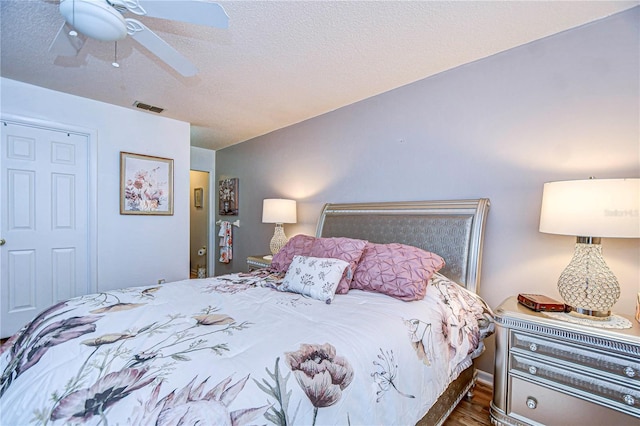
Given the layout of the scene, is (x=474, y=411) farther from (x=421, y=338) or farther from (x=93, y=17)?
(x=93, y=17)

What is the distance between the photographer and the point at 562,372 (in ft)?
4.65

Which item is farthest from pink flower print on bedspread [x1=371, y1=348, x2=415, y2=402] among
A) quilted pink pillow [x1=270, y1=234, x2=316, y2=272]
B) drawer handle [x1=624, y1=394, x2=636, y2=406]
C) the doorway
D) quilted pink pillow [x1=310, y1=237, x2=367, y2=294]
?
the doorway

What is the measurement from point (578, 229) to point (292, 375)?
1530mm

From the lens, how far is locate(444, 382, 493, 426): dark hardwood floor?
1.67 metres

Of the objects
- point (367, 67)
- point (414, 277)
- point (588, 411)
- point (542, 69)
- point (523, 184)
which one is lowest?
point (588, 411)

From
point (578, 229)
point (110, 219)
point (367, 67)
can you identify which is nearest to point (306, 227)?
point (367, 67)

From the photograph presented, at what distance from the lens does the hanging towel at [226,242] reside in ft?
15.3

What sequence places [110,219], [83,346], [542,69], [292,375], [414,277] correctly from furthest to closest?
1. [110,219]
2. [542,69]
3. [414,277]
4. [83,346]
5. [292,375]

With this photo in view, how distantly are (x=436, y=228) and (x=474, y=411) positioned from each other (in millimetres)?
1210

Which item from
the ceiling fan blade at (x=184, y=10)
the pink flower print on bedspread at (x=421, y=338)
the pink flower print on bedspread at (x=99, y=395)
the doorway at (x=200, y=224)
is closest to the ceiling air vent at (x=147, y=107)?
the doorway at (x=200, y=224)

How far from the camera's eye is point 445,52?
6.80ft

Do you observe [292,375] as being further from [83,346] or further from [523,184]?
[523,184]

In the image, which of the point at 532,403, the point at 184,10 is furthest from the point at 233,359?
the point at 532,403

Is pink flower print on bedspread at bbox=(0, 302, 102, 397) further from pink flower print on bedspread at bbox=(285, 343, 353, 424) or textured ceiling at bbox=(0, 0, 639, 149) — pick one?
textured ceiling at bbox=(0, 0, 639, 149)
